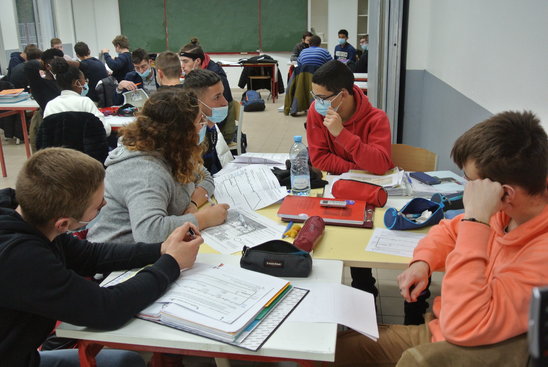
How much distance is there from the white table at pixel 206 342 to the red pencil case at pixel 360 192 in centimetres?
93

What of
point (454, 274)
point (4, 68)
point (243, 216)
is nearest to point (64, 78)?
point (243, 216)

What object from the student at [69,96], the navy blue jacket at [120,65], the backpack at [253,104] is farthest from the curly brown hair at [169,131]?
the backpack at [253,104]

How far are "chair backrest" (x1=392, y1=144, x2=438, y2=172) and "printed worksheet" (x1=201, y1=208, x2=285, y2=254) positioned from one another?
3.89 feet

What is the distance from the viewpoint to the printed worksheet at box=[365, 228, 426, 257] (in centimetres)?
168

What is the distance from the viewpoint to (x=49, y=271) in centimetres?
117

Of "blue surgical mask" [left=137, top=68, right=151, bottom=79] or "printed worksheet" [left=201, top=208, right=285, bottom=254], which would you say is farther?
"blue surgical mask" [left=137, top=68, right=151, bottom=79]

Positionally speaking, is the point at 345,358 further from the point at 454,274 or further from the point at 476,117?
the point at 476,117

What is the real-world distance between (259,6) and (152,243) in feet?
37.4

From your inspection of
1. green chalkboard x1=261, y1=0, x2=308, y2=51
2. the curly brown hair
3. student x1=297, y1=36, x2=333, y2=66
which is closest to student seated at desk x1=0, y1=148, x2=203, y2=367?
the curly brown hair

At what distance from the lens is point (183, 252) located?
150cm

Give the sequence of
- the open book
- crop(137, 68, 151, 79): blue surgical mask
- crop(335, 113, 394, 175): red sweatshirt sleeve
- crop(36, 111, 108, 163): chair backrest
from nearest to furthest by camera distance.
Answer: the open book → crop(335, 113, 394, 175): red sweatshirt sleeve → crop(36, 111, 108, 163): chair backrest → crop(137, 68, 151, 79): blue surgical mask

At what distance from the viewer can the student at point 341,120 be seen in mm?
2625

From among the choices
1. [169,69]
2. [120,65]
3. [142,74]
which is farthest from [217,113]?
[120,65]

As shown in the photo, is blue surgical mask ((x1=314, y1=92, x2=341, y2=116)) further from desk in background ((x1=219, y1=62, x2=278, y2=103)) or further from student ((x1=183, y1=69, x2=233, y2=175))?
desk in background ((x1=219, y1=62, x2=278, y2=103))
